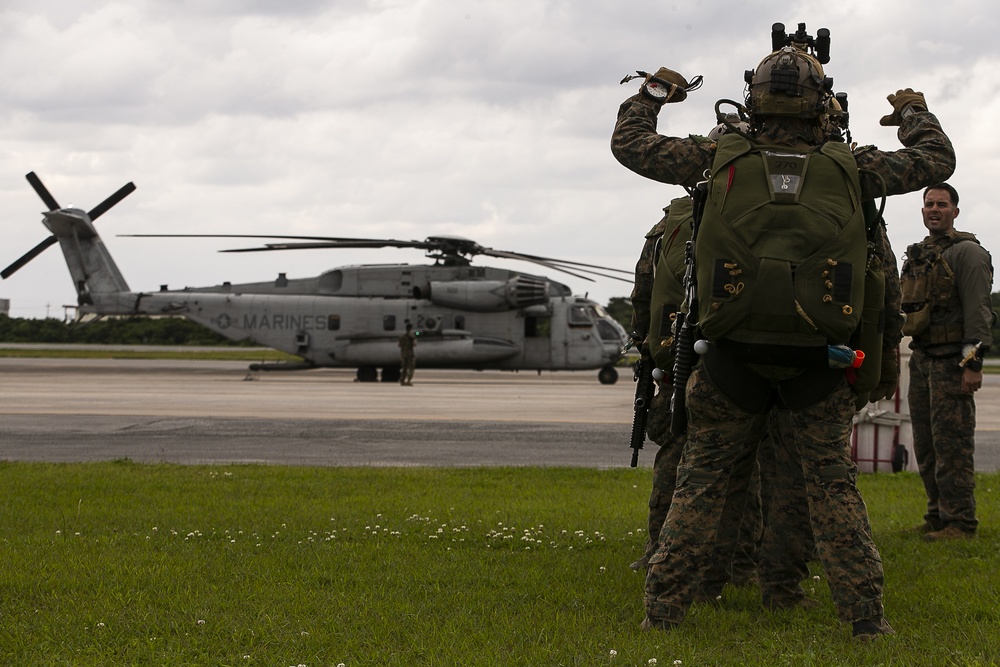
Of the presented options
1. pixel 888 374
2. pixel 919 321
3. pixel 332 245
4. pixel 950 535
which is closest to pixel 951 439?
pixel 950 535

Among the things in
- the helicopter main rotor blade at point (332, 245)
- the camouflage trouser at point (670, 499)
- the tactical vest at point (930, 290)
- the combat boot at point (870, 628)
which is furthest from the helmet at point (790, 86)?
the helicopter main rotor blade at point (332, 245)

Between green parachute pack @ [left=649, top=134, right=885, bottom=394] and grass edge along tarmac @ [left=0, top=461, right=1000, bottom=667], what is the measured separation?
1047mm

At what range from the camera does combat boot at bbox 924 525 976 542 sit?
20.0ft

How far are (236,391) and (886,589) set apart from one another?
1816 centimetres

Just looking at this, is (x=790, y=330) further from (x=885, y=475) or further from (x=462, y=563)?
(x=885, y=475)

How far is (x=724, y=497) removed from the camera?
4152 millimetres

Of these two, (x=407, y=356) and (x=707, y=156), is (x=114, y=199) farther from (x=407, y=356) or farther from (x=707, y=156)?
(x=707, y=156)

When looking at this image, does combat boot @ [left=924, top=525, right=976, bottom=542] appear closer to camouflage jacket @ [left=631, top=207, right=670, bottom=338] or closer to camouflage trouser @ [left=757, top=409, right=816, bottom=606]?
camouflage trouser @ [left=757, top=409, right=816, bottom=606]

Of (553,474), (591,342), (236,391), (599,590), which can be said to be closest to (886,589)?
(599,590)

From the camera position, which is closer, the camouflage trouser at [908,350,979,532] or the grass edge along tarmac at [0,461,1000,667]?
the grass edge along tarmac at [0,461,1000,667]

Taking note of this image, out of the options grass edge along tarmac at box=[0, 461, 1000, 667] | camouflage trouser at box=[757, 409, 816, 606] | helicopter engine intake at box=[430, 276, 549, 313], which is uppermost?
helicopter engine intake at box=[430, 276, 549, 313]

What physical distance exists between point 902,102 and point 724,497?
6.12 feet

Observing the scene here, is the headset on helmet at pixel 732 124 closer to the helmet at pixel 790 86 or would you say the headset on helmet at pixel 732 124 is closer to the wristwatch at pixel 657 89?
the wristwatch at pixel 657 89

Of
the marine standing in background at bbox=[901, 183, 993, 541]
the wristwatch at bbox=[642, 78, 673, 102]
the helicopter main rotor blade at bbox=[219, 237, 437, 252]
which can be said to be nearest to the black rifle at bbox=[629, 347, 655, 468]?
the wristwatch at bbox=[642, 78, 673, 102]
